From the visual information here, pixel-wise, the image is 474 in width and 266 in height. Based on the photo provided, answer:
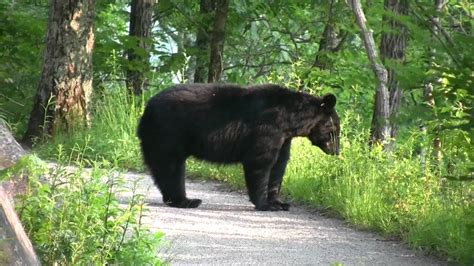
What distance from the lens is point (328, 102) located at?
9.80 m

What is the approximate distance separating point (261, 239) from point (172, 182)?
1.95 meters

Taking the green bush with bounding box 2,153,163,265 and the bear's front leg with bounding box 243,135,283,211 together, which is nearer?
the green bush with bounding box 2,153,163,265

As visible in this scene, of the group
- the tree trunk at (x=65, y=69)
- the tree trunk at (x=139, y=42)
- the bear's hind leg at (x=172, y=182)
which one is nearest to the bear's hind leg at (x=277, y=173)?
the bear's hind leg at (x=172, y=182)

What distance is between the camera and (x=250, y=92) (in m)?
9.45

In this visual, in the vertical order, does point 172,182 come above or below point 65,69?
below

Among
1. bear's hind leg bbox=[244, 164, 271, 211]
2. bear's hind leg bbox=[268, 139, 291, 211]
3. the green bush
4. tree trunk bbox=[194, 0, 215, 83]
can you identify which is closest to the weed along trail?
bear's hind leg bbox=[244, 164, 271, 211]

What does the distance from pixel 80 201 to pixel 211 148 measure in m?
4.06

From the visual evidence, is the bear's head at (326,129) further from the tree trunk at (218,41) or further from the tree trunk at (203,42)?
the tree trunk at (203,42)

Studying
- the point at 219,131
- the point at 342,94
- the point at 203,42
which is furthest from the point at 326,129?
the point at 203,42

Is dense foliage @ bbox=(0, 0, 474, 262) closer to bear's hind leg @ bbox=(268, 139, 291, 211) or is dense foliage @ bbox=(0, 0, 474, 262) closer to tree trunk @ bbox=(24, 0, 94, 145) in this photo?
tree trunk @ bbox=(24, 0, 94, 145)

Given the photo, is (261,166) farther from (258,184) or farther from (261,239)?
(261,239)

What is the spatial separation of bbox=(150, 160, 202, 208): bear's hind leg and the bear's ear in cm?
173

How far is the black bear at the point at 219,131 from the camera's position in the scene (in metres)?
9.17

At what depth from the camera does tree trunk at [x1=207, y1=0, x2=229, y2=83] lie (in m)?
16.1
